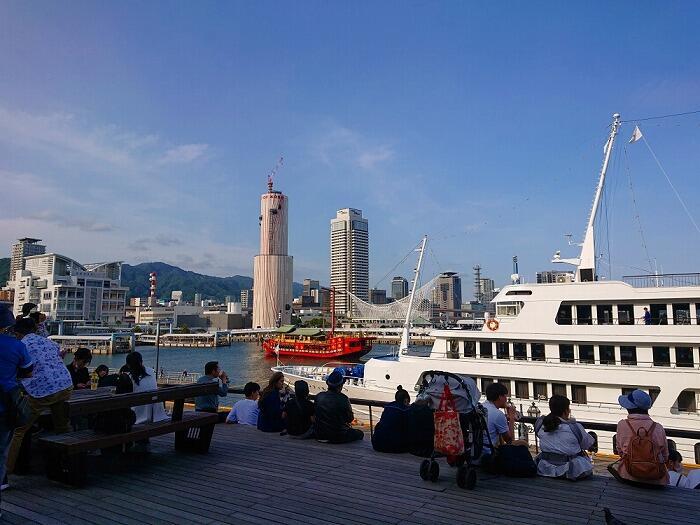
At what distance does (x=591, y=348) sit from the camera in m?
16.5

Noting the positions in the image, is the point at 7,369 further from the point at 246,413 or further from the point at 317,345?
the point at 317,345

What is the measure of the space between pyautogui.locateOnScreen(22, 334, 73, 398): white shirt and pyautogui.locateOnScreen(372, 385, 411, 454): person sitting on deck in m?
3.85

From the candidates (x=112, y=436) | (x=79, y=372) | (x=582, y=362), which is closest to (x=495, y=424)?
(x=112, y=436)

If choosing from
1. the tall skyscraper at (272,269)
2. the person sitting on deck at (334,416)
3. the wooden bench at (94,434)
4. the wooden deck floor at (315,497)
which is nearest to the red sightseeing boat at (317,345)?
the person sitting on deck at (334,416)

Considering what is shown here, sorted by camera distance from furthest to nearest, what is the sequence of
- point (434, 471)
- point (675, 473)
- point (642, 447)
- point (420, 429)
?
point (420, 429) → point (675, 473) → point (434, 471) → point (642, 447)

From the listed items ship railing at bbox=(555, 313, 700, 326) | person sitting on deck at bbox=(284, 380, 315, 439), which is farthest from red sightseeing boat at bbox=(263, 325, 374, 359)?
person sitting on deck at bbox=(284, 380, 315, 439)

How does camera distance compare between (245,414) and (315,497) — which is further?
(245,414)

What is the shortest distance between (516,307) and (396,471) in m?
14.3

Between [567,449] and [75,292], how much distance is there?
119 meters

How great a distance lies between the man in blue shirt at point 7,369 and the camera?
3.86 metres

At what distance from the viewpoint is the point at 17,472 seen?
512 centimetres

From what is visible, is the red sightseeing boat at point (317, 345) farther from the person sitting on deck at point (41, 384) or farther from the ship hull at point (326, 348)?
the person sitting on deck at point (41, 384)

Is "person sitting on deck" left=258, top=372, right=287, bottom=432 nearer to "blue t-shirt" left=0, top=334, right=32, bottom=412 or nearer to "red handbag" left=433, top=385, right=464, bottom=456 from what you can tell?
"red handbag" left=433, top=385, right=464, bottom=456

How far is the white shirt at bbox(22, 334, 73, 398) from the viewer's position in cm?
489
